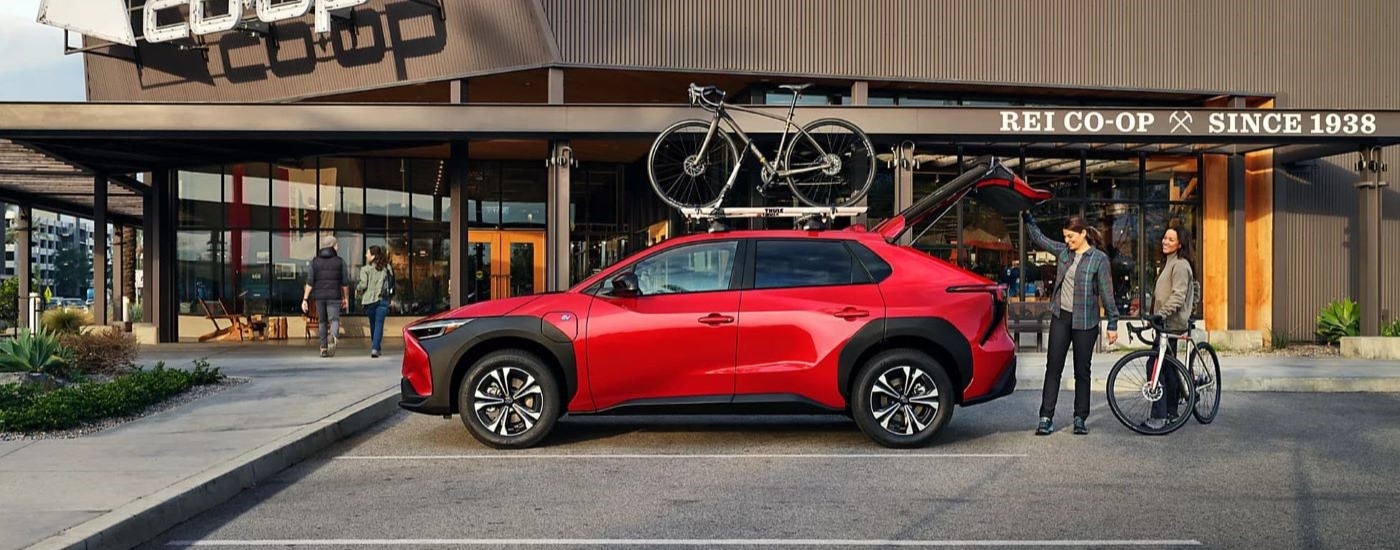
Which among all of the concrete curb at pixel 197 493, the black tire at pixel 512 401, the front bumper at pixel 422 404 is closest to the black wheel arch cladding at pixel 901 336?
the black tire at pixel 512 401

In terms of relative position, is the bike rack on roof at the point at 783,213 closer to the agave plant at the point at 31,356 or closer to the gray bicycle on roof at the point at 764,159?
the gray bicycle on roof at the point at 764,159

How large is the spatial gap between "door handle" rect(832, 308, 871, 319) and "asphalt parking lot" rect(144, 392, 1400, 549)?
3.34ft

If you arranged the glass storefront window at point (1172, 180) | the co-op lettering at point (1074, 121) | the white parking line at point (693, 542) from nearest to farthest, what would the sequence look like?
the white parking line at point (693, 542) → the co-op lettering at point (1074, 121) → the glass storefront window at point (1172, 180)

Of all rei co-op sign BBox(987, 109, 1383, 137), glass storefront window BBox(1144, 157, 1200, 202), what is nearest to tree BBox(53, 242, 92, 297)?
glass storefront window BBox(1144, 157, 1200, 202)

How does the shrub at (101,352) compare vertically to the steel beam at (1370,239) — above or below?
below

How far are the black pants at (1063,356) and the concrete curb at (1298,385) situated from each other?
3918 millimetres

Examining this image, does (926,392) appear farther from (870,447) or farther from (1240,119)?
(1240,119)

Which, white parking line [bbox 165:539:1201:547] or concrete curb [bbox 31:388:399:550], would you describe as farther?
white parking line [bbox 165:539:1201:547]

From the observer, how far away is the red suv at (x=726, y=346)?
859cm

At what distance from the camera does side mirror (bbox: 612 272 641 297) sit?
841cm

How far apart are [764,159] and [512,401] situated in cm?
623

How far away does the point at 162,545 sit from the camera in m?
5.88

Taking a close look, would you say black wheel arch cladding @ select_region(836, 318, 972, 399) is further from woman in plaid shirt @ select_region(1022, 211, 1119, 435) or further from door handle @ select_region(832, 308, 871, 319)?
woman in plaid shirt @ select_region(1022, 211, 1119, 435)

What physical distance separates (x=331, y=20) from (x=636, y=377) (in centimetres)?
1325
